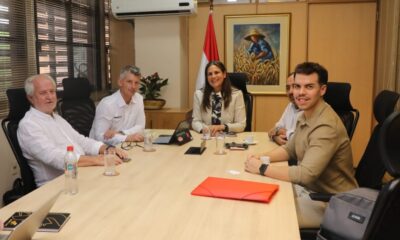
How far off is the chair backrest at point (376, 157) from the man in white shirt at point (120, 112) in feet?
5.86

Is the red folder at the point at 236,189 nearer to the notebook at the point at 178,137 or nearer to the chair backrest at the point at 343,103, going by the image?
the notebook at the point at 178,137

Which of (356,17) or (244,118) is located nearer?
(244,118)

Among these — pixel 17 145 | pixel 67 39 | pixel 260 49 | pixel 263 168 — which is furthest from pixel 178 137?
pixel 260 49

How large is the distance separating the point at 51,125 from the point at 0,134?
1.00 meters

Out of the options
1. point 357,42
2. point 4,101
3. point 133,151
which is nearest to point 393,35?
point 357,42

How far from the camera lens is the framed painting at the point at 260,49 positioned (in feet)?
16.2

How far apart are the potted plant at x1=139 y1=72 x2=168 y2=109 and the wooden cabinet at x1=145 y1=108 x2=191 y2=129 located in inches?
4.6

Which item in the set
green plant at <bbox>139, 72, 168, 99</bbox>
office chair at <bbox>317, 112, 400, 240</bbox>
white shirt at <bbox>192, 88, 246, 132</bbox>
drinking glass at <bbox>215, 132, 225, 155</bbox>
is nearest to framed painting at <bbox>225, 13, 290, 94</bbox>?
green plant at <bbox>139, 72, 168, 99</bbox>

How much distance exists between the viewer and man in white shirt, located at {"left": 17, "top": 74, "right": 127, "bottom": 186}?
2.28 meters

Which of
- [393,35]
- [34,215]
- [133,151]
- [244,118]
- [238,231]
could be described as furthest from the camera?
[393,35]

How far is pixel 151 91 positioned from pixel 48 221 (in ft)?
11.4

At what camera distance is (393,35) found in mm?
4027

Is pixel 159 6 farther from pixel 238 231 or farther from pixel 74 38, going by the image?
pixel 238 231

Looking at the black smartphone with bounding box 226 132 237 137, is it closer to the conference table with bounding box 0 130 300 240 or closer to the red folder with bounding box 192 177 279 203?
the conference table with bounding box 0 130 300 240
